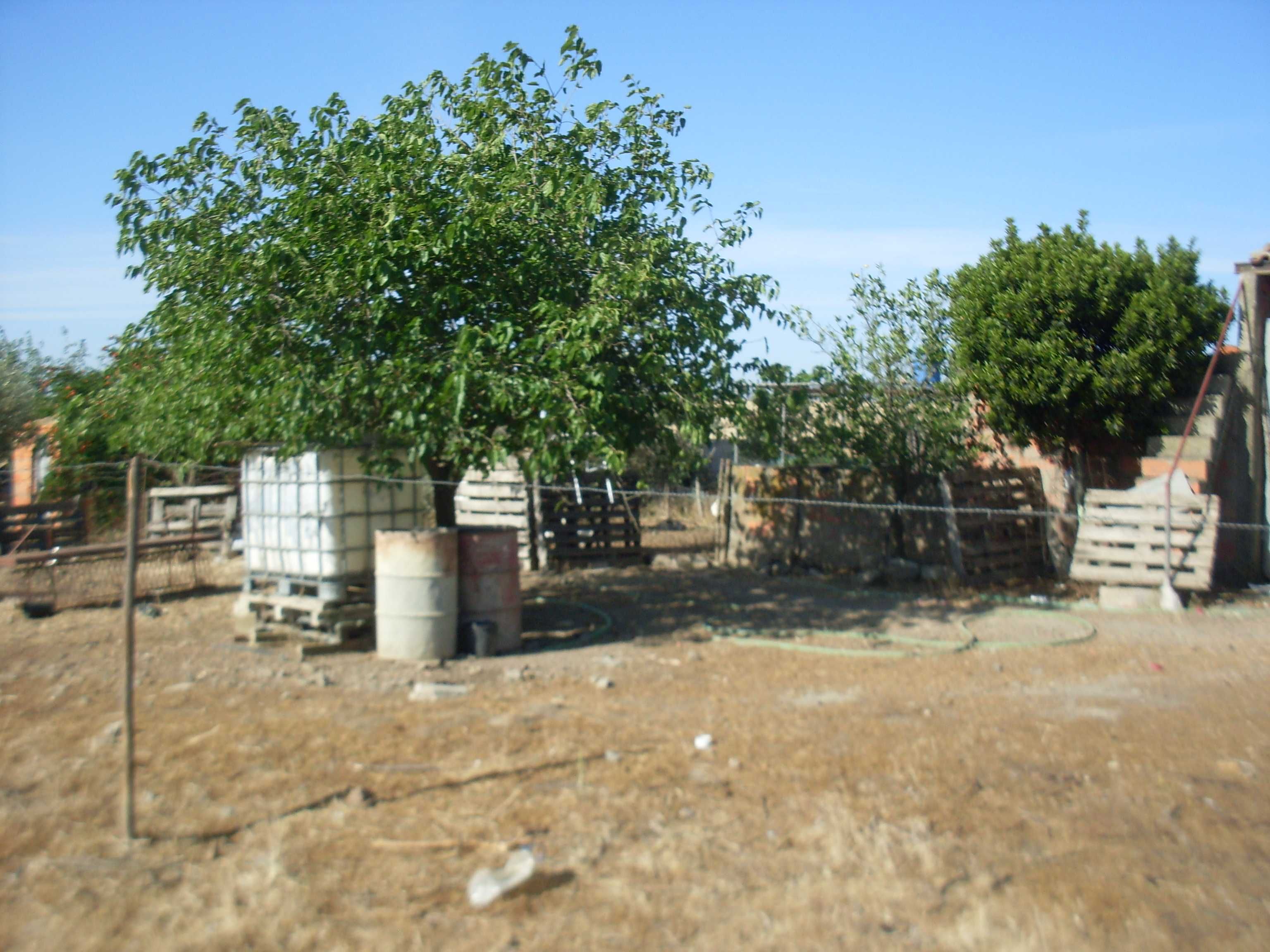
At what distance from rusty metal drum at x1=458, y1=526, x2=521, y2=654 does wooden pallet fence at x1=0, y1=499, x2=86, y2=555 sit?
27.5 ft

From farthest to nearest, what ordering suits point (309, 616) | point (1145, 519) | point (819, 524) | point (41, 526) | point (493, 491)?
point (493, 491), point (41, 526), point (819, 524), point (1145, 519), point (309, 616)

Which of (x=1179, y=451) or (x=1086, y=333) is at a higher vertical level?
(x=1086, y=333)

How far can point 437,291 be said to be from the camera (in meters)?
9.08

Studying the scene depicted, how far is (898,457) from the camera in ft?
44.0

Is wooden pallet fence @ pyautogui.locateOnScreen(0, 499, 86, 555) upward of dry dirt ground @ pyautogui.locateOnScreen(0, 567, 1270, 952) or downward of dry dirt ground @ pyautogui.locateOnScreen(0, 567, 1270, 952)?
upward

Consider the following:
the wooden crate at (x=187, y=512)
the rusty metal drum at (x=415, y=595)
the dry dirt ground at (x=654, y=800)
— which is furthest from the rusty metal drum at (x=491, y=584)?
the wooden crate at (x=187, y=512)

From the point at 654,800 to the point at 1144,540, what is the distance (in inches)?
303

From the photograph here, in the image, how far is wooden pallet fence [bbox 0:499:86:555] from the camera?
47.0ft

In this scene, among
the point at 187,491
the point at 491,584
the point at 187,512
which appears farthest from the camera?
the point at 187,512

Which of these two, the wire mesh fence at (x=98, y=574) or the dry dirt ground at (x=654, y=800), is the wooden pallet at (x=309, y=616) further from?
the wire mesh fence at (x=98, y=574)

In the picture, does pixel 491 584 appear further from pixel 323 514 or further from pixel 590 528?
pixel 590 528

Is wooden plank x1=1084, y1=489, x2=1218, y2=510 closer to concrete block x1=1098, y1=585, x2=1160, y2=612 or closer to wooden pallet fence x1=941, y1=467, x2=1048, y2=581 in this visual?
concrete block x1=1098, y1=585, x2=1160, y2=612

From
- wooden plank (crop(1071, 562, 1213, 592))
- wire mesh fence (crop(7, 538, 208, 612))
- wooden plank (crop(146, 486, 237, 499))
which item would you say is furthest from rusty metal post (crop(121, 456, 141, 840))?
wooden plank (crop(146, 486, 237, 499))

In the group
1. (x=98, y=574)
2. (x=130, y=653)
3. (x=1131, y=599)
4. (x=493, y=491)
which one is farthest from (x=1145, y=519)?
(x=98, y=574)
